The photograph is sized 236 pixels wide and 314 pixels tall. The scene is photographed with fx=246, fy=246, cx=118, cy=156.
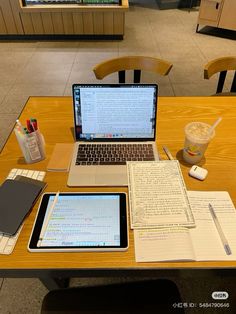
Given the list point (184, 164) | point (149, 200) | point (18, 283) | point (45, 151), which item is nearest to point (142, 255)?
point (149, 200)

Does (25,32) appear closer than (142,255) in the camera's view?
No

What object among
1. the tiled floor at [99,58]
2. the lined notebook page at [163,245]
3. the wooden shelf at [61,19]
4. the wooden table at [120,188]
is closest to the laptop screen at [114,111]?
the wooden table at [120,188]

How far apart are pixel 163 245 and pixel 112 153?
0.43 meters

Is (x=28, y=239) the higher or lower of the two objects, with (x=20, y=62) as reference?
higher

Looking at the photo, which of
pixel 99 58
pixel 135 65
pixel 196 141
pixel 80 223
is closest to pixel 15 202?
pixel 80 223

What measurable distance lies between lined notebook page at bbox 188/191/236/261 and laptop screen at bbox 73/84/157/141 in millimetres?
343

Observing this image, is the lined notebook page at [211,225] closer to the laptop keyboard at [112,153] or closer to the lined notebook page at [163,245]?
the lined notebook page at [163,245]

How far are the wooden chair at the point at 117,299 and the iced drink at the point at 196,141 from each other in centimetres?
48

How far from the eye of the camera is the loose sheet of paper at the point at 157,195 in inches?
30.4

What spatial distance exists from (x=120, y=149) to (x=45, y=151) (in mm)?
324

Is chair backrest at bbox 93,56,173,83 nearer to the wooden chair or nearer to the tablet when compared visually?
the tablet

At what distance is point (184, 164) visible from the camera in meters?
0.99

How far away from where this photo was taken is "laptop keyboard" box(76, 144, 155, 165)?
991mm

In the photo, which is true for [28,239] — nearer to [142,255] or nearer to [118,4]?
[142,255]
